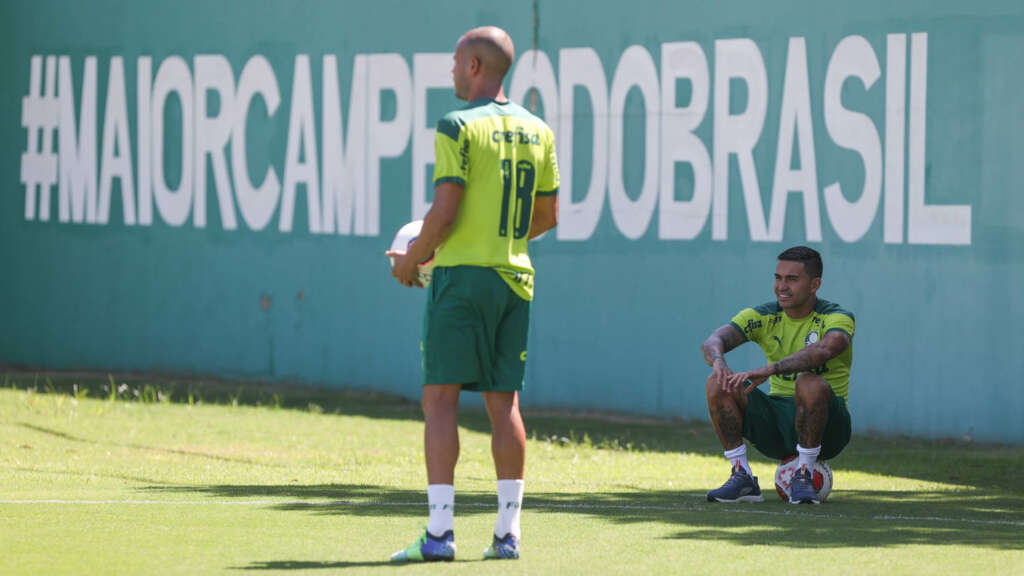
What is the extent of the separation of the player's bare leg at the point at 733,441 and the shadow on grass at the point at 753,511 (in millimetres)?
121

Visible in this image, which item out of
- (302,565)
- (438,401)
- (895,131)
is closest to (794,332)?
(438,401)

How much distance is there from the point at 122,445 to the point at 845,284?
5.65 m

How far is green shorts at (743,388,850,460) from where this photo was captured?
879 centimetres

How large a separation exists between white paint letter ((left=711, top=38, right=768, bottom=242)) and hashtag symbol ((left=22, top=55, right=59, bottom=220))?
724 centimetres

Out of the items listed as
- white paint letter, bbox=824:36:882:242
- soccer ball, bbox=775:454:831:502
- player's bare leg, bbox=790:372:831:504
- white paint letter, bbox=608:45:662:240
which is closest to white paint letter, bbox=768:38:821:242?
white paint letter, bbox=824:36:882:242

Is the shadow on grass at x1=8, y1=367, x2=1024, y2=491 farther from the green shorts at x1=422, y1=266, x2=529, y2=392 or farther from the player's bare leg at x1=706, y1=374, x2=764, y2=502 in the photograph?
the green shorts at x1=422, y1=266, x2=529, y2=392

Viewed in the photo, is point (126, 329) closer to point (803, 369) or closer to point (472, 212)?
point (803, 369)

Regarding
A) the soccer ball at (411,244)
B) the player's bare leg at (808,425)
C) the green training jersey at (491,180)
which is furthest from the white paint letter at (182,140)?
A: the green training jersey at (491,180)

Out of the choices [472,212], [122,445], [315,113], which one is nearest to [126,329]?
[315,113]

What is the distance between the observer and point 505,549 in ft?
20.9

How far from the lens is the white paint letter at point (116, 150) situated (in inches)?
679

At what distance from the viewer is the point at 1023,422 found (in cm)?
1288

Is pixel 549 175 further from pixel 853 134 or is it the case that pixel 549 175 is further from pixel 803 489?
pixel 853 134

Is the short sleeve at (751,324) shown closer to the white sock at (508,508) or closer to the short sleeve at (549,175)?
the short sleeve at (549,175)
